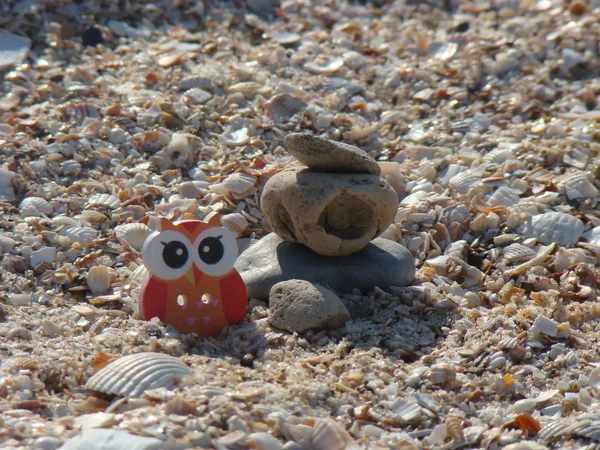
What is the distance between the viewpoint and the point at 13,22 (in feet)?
16.8

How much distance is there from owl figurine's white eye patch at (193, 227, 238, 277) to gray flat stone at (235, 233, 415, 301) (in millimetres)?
293

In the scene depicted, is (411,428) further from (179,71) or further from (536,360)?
(179,71)

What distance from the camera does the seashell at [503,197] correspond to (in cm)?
395

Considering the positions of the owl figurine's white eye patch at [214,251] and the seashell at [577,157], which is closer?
the owl figurine's white eye patch at [214,251]

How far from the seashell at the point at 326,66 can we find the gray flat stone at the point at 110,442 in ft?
10.5

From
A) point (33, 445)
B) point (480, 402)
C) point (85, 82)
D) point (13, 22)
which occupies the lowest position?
point (480, 402)

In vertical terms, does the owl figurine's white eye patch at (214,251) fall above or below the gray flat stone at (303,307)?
above

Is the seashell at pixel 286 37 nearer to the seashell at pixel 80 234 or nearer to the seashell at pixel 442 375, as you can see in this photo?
the seashell at pixel 80 234

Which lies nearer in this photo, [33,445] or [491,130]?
[33,445]

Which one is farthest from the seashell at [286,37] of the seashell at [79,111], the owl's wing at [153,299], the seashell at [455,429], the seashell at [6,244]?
the seashell at [455,429]

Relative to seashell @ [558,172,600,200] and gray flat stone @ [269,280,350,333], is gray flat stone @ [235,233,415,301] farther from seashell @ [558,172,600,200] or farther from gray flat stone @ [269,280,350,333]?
seashell @ [558,172,600,200]

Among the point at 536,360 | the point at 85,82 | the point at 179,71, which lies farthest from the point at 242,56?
the point at 536,360

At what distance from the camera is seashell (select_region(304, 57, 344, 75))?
5.04 m

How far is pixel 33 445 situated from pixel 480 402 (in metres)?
1.36
